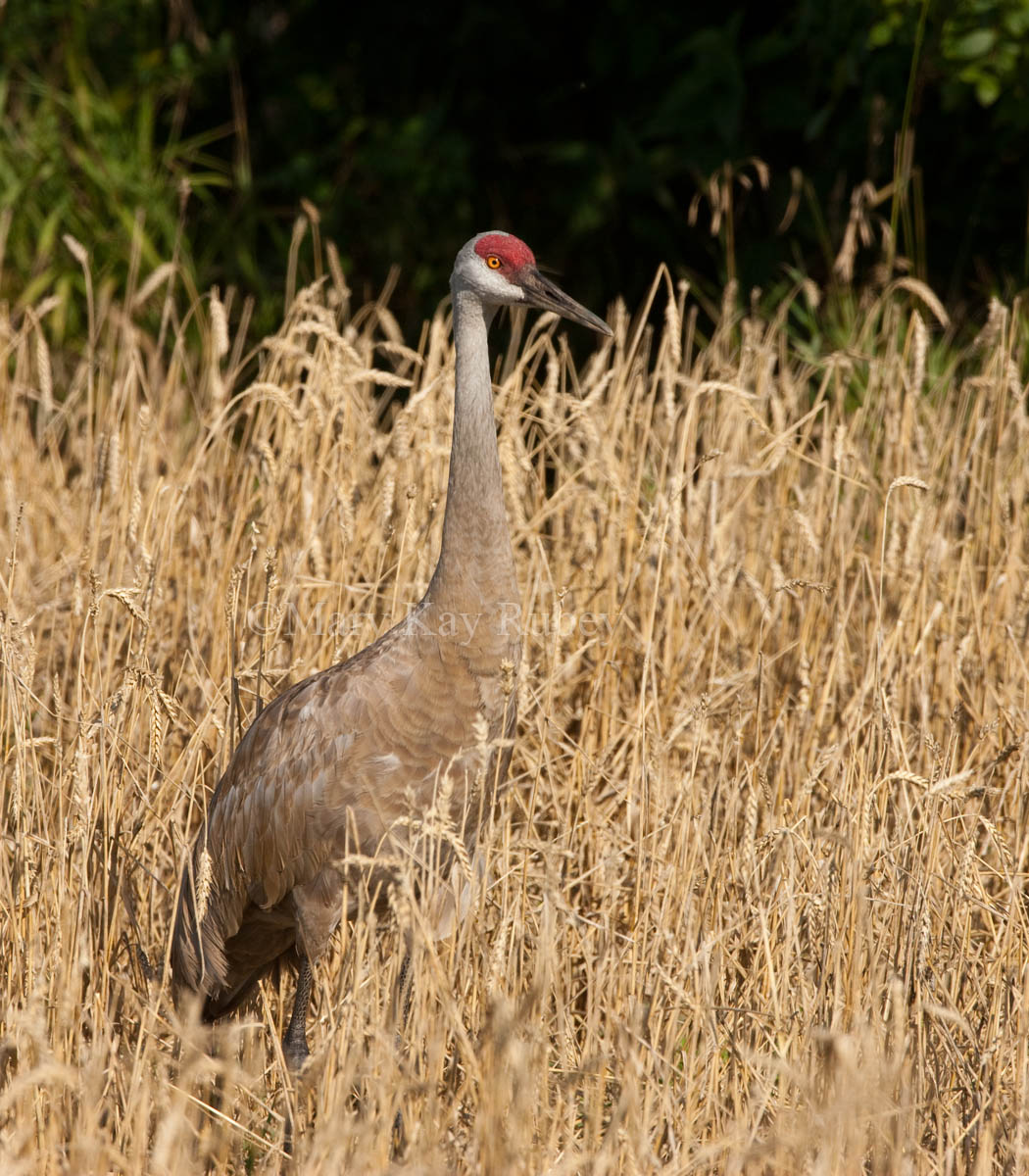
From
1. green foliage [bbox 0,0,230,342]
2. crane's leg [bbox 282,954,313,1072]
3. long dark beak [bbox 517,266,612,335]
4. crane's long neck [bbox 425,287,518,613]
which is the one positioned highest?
green foliage [bbox 0,0,230,342]

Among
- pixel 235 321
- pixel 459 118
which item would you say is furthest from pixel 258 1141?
pixel 459 118

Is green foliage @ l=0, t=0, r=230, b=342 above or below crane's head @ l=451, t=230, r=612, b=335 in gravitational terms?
above

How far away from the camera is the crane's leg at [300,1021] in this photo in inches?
122

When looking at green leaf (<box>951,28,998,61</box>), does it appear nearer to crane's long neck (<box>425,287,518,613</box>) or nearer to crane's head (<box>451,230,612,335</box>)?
crane's head (<box>451,230,612,335</box>)

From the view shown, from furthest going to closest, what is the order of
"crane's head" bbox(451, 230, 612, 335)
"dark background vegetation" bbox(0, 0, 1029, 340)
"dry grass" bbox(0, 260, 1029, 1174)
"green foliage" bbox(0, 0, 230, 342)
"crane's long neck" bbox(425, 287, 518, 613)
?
"green foliage" bbox(0, 0, 230, 342)
"dark background vegetation" bbox(0, 0, 1029, 340)
"crane's head" bbox(451, 230, 612, 335)
"crane's long neck" bbox(425, 287, 518, 613)
"dry grass" bbox(0, 260, 1029, 1174)

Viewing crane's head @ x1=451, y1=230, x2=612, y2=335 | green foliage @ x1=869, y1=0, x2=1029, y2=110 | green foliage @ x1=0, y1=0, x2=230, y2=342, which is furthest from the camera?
green foliage @ x1=0, y1=0, x2=230, y2=342

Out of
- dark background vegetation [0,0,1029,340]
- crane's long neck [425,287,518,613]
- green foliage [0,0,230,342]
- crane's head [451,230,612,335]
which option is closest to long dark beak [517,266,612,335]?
crane's head [451,230,612,335]

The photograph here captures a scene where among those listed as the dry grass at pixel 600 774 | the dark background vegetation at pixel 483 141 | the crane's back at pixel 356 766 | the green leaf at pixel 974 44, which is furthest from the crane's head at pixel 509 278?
the green leaf at pixel 974 44

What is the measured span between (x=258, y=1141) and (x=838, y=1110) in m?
1.13

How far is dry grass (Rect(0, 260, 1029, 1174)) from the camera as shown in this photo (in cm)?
247

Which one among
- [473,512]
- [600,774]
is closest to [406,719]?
[473,512]

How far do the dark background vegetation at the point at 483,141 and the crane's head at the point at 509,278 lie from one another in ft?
8.22

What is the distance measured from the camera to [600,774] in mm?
3379

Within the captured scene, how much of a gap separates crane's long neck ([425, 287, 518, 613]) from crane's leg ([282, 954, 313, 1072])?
86 centimetres
